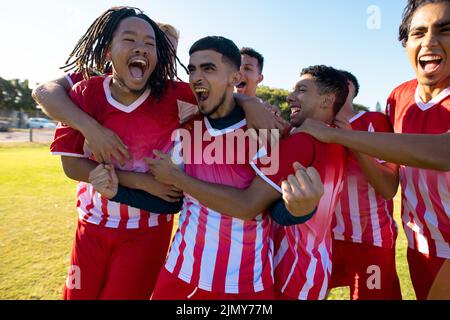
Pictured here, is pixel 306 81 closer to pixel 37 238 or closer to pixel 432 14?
pixel 432 14

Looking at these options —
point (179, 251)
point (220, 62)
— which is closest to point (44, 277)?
point (179, 251)

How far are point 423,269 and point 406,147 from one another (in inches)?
39.6

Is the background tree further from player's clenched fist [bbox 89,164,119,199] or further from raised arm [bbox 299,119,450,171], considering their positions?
raised arm [bbox 299,119,450,171]

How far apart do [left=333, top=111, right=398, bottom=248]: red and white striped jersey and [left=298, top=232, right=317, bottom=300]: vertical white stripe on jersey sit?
2.37 ft

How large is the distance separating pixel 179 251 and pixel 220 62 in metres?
1.28

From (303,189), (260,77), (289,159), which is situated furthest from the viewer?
(260,77)

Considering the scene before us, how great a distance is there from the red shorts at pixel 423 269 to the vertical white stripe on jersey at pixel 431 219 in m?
0.08

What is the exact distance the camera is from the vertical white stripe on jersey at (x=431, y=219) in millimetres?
2143

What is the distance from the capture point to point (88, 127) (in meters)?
2.05

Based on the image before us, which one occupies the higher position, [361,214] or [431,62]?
[431,62]

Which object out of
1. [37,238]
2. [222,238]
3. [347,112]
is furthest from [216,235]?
[37,238]

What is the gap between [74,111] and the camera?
6.99 ft

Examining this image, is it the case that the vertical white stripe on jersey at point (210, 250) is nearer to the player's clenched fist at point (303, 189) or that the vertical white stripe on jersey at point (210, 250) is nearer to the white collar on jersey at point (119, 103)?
the player's clenched fist at point (303, 189)

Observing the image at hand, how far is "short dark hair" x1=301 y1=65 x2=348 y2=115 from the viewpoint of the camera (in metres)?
2.35
